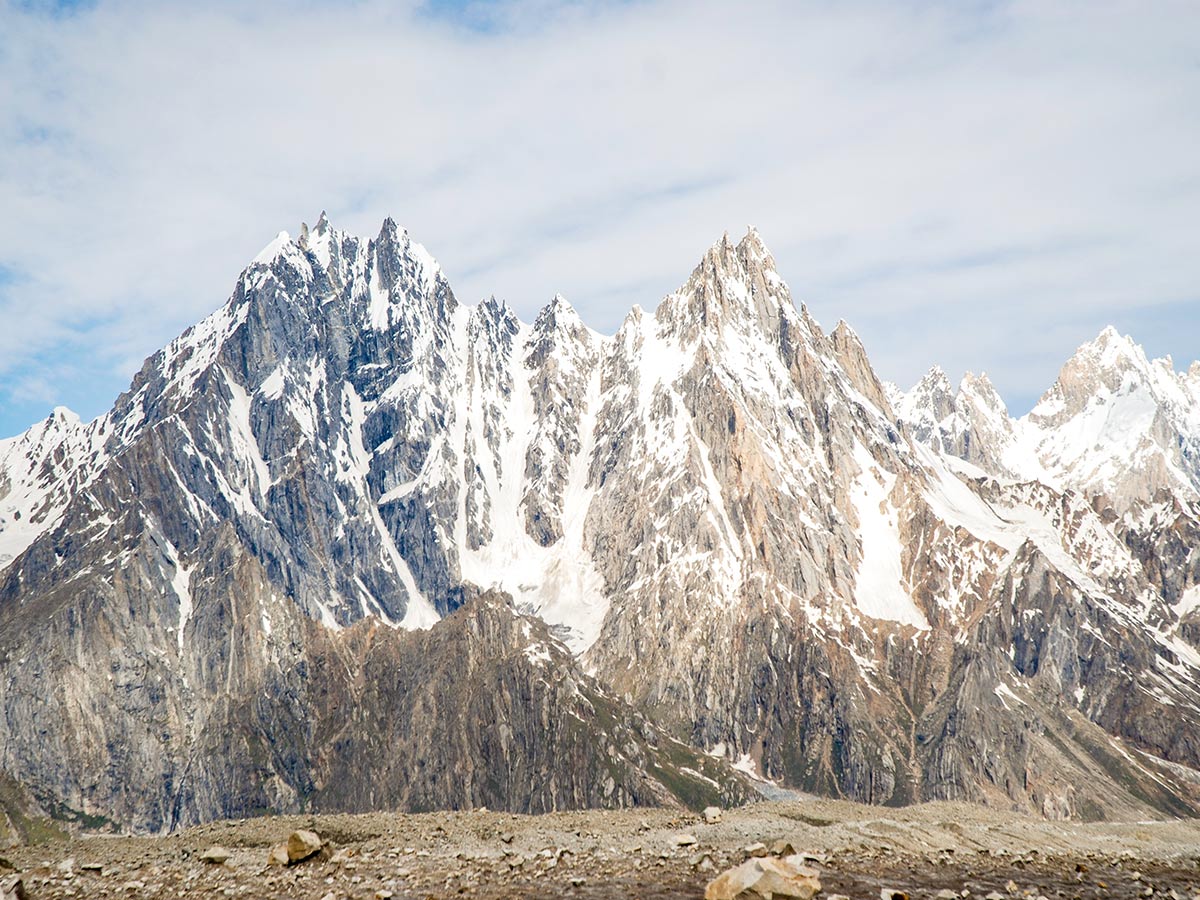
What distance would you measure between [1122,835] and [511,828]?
1532 inches

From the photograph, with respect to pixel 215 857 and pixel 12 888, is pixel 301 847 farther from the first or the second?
pixel 12 888

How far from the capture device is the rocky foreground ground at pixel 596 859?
3725cm

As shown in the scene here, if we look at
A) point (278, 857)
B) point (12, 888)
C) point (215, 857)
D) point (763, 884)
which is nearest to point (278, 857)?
point (278, 857)

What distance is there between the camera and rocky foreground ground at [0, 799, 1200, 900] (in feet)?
122

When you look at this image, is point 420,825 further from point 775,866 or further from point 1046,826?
point 1046,826

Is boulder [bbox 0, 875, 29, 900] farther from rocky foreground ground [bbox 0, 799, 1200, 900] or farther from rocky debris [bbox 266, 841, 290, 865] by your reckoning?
rocky debris [bbox 266, 841, 290, 865]

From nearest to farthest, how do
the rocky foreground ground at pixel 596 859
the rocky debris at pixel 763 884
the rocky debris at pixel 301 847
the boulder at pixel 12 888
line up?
the rocky debris at pixel 763 884 → the boulder at pixel 12 888 → the rocky foreground ground at pixel 596 859 → the rocky debris at pixel 301 847

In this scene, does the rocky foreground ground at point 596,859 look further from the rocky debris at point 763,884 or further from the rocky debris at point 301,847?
the rocky debris at point 763,884

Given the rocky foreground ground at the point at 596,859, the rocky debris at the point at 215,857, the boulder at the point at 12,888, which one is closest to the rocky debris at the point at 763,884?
the rocky foreground ground at the point at 596,859

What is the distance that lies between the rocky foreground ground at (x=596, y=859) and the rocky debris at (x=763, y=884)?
5.91 feet

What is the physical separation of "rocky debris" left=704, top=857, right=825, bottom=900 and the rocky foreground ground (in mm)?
1801

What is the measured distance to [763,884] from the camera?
33.3 metres

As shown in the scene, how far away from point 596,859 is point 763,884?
10354 millimetres

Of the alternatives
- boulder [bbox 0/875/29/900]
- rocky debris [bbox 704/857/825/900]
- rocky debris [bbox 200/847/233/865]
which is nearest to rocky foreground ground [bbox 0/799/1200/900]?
rocky debris [bbox 200/847/233/865]
